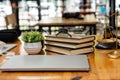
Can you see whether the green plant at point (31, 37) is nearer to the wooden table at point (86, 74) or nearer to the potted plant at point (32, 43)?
the potted plant at point (32, 43)

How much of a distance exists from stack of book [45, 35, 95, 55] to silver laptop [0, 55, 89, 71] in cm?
8

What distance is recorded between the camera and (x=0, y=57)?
1.38 m

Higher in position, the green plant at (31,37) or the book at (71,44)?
the green plant at (31,37)

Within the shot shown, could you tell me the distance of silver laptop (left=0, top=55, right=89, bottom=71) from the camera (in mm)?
1097

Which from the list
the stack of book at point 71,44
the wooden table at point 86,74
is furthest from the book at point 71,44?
the wooden table at point 86,74

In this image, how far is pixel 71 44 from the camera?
134 centimetres

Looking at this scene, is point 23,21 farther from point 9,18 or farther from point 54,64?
point 54,64

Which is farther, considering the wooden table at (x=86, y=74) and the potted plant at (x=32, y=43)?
the potted plant at (x=32, y=43)

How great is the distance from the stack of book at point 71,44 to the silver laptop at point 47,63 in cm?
8

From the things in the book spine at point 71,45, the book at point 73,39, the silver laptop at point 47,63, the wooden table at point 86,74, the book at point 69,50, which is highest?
the book at point 73,39

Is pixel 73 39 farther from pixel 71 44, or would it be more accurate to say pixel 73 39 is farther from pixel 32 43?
pixel 32 43

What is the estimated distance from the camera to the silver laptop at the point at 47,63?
3.60 ft

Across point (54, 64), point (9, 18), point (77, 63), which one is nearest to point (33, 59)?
point (54, 64)

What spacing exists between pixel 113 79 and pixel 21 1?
246 inches
